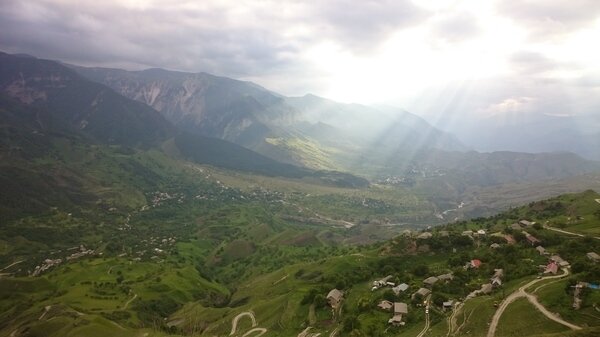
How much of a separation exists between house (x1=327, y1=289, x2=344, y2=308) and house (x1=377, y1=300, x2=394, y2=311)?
16.1 metres

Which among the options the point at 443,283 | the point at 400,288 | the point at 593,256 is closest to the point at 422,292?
the point at 443,283

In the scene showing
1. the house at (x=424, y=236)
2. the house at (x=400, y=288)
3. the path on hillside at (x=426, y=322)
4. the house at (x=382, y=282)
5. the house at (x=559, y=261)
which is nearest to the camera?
the path on hillside at (x=426, y=322)

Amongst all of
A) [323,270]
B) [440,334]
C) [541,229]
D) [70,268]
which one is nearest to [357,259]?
[323,270]

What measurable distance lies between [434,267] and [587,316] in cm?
4895

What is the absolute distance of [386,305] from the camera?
95.9 metres

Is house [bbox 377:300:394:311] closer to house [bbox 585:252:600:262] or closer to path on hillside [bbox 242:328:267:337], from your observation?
path on hillside [bbox 242:328:267:337]

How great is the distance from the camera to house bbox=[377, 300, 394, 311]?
95125 millimetres

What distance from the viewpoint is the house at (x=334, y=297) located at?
111 metres

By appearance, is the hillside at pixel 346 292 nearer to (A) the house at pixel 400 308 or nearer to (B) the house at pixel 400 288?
(B) the house at pixel 400 288

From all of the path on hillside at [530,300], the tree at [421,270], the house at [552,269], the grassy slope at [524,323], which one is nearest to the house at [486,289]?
the path on hillside at [530,300]

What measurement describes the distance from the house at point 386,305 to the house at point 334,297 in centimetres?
1606

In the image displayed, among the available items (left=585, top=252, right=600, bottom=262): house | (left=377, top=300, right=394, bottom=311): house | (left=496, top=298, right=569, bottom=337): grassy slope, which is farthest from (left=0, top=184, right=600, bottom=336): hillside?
(left=585, top=252, right=600, bottom=262): house

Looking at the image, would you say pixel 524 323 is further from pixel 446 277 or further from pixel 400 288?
pixel 400 288

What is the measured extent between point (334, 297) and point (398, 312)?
25169mm
